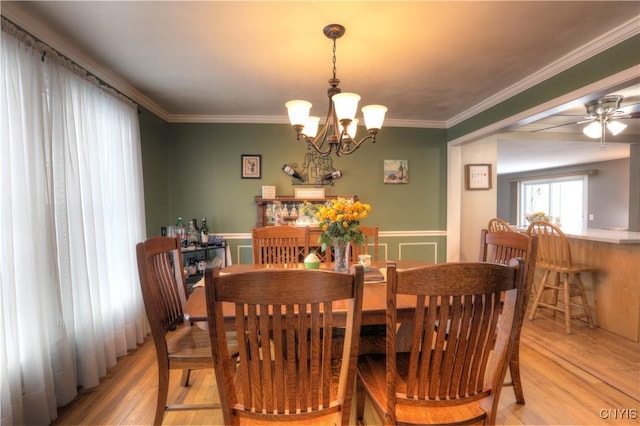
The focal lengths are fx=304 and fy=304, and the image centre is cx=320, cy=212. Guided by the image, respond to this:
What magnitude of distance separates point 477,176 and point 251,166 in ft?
9.47

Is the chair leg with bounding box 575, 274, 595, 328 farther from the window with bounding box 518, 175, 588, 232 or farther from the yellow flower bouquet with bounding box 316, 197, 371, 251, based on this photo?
the window with bounding box 518, 175, 588, 232

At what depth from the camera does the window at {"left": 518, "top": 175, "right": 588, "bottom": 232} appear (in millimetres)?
7816

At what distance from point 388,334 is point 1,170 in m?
1.88

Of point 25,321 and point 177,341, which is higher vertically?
point 25,321

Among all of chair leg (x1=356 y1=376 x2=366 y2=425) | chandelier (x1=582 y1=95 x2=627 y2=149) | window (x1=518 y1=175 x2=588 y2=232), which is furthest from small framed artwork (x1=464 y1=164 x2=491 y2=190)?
window (x1=518 y1=175 x2=588 y2=232)

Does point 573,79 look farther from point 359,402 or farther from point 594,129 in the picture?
point 359,402

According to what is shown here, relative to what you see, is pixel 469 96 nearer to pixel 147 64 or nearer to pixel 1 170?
pixel 147 64

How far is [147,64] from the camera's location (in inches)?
88.4

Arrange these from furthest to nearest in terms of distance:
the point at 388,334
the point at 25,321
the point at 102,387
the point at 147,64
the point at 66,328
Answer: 1. the point at 147,64
2. the point at 102,387
3. the point at 66,328
4. the point at 25,321
5. the point at 388,334

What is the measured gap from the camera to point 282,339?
922 millimetres

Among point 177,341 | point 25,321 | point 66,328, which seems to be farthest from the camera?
point 66,328

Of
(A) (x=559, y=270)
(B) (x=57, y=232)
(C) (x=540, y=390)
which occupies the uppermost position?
(B) (x=57, y=232)

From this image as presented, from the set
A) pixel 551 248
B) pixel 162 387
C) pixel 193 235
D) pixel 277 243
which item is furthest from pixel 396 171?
pixel 162 387

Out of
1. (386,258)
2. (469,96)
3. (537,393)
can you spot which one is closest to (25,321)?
(537,393)
